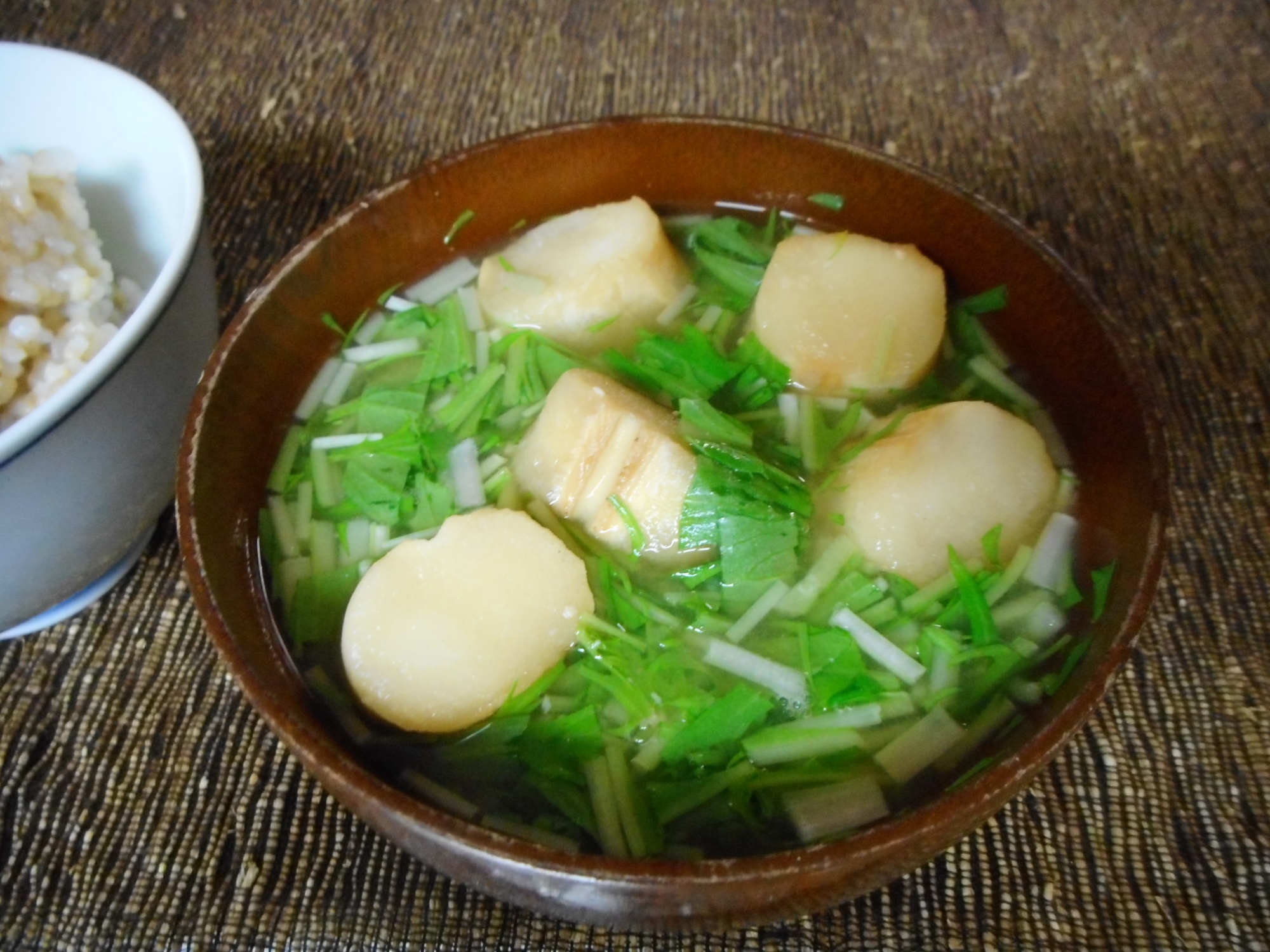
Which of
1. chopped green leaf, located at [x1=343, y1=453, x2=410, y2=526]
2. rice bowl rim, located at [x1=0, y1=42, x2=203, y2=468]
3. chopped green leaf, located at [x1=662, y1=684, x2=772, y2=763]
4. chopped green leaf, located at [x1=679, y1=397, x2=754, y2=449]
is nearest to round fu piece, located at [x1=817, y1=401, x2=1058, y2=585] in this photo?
chopped green leaf, located at [x1=679, y1=397, x2=754, y2=449]

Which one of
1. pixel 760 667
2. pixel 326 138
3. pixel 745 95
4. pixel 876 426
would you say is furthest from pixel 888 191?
pixel 326 138

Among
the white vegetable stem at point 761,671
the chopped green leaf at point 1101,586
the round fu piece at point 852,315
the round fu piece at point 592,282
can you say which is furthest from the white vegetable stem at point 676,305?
the chopped green leaf at point 1101,586

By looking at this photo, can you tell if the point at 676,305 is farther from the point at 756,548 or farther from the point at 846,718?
the point at 846,718

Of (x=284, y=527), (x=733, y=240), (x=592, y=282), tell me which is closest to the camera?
(x=284, y=527)

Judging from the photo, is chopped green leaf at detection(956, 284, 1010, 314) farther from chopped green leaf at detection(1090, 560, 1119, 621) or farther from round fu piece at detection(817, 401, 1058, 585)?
chopped green leaf at detection(1090, 560, 1119, 621)

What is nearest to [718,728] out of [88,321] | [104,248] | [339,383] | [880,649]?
[880,649]

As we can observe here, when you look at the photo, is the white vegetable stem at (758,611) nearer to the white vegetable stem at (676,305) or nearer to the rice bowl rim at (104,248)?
the white vegetable stem at (676,305)

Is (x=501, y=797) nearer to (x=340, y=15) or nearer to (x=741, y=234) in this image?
(x=741, y=234)
